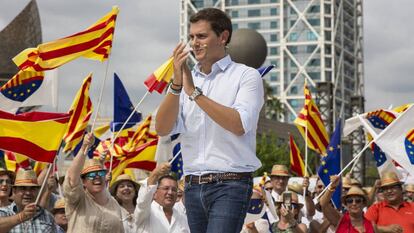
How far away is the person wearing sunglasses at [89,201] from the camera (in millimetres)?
7602

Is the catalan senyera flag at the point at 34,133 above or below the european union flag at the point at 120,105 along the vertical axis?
below

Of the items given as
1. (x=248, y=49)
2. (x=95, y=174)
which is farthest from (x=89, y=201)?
(x=248, y=49)

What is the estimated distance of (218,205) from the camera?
4.41 m

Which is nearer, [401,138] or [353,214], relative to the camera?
[353,214]

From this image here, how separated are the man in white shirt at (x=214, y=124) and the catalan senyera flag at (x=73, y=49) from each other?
474cm

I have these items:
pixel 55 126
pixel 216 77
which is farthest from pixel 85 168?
pixel 216 77

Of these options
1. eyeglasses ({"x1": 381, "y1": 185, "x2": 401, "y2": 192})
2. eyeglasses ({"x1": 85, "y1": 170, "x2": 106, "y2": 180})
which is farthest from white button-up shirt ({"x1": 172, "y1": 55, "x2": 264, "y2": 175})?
eyeglasses ({"x1": 381, "y1": 185, "x2": 401, "y2": 192})

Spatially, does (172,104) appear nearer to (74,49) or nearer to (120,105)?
(74,49)

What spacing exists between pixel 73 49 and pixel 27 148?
1.17 m

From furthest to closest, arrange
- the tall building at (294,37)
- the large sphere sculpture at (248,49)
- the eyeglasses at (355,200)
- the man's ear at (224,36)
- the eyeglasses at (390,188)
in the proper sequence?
the tall building at (294,37), the large sphere sculpture at (248,49), the eyeglasses at (390,188), the eyeglasses at (355,200), the man's ear at (224,36)

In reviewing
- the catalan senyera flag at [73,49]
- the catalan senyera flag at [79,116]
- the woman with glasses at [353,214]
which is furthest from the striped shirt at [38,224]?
the catalan senyera flag at [79,116]

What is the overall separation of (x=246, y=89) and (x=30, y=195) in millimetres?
4493

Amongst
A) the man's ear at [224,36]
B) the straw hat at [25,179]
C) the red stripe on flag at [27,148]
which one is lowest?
the straw hat at [25,179]

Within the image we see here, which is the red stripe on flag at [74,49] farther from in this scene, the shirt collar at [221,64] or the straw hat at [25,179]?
the shirt collar at [221,64]
